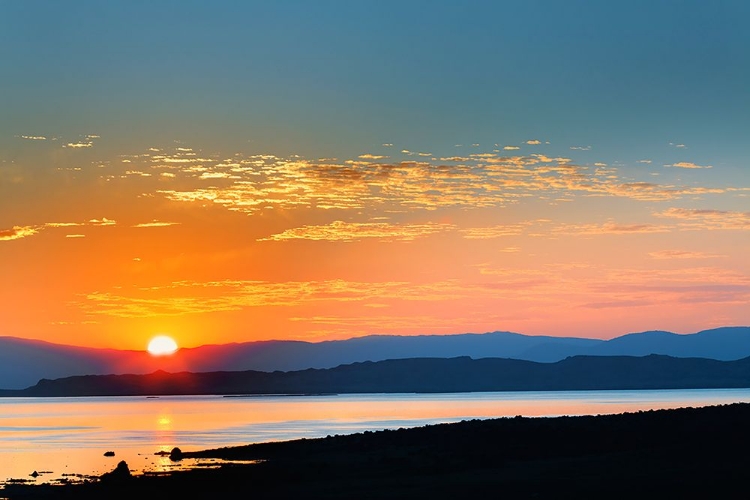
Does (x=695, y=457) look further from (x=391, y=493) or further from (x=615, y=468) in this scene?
(x=391, y=493)

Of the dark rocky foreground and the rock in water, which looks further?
the rock in water

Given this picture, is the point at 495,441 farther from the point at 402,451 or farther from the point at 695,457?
the point at 695,457

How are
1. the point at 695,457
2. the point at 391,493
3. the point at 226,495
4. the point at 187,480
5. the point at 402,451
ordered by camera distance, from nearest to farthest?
the point at 391,493 → the point at 226,495 → the point at 695,457 → the point at 187,480 → the point at 402,451

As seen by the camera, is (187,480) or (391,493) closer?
(391,493)

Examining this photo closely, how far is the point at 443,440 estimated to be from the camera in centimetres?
6016

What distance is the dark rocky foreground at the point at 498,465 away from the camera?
114ft

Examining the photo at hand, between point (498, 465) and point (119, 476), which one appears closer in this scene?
point (498, 465)

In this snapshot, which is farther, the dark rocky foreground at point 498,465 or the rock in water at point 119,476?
the rock in water at point 119,476

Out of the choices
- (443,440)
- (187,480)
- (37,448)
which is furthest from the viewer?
(37,448)

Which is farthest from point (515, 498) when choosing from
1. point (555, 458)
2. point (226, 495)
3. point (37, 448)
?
point (37, 448)

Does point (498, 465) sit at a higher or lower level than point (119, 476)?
lower

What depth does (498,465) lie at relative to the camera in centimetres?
4450

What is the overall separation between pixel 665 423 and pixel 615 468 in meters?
20.4

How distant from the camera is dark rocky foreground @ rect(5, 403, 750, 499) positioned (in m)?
34.8
